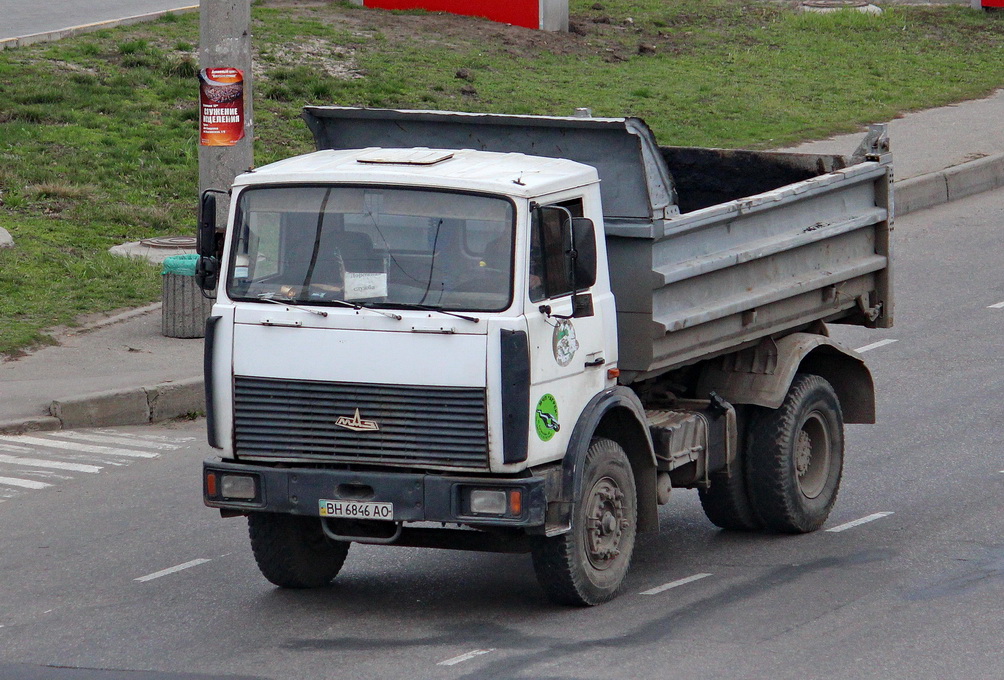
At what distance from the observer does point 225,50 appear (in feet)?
41.7

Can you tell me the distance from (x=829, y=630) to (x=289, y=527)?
8.72 feet

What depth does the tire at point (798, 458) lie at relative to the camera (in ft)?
29.6

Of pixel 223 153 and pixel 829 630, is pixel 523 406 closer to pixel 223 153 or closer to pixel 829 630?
pixel 829 630

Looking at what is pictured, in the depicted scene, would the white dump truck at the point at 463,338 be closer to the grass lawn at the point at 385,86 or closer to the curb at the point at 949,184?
the grass lawn at the point at 385,86

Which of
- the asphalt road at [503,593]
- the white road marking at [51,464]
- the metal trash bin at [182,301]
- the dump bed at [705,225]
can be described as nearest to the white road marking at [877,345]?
the asphalt road at [503,593]

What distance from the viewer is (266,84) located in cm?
2130

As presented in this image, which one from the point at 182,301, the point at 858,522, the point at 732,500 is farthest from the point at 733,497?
the point at 182,301

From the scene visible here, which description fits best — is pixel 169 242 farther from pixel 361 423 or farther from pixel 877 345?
pixel 361 423

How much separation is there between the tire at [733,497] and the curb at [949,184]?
35.5 ft

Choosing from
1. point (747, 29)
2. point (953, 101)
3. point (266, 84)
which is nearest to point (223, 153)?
point (266, 84)

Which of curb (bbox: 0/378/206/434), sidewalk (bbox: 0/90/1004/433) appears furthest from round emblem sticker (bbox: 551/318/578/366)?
sidewalk (bbox: 0/90/1004/433)

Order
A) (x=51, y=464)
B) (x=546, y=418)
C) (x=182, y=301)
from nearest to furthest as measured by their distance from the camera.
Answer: (x=546, y=418) < (x=51, y=464) < (x=182, y=301)

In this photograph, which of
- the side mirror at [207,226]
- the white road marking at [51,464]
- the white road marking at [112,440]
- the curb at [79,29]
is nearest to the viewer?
the side mirror at [207,226]

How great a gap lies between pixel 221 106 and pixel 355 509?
21.1 feet
